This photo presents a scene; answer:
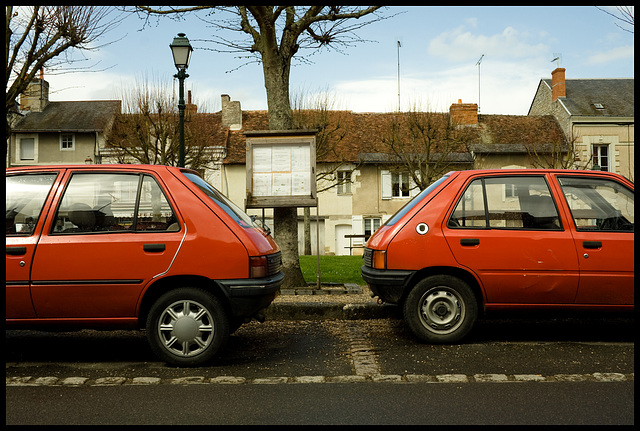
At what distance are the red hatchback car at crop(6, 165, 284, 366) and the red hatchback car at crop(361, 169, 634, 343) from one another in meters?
1.56

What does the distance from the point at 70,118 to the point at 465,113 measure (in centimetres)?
2498

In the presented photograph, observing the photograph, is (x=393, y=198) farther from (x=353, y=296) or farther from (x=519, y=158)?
(x=353, y=296)

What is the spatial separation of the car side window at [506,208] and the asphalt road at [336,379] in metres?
1.20

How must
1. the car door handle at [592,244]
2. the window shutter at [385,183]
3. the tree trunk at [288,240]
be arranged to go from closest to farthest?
the car door handle at [592,244], the tree trunk at [288,240], the window shutter at [385,183]

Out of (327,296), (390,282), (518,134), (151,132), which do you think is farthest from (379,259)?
(518,134)

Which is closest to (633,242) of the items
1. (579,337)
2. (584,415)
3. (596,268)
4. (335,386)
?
(596,268)

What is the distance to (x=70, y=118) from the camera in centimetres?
3956

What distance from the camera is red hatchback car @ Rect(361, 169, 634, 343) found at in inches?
236

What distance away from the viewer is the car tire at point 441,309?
601 cm

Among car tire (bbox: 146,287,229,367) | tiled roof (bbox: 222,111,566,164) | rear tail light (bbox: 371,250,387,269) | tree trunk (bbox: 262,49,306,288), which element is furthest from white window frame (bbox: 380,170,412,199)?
car tire (bbox: 146,287,229,367)

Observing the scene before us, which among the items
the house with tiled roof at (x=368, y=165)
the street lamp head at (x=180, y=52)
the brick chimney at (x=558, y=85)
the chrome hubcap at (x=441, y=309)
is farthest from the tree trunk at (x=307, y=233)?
the chrome hubcap at (x=441, y=309)

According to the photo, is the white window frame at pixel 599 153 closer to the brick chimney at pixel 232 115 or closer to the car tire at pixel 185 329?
the brick chimney at pixel 232 115

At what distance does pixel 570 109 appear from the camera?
36.3 meters

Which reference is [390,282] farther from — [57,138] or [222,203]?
[57,138]
